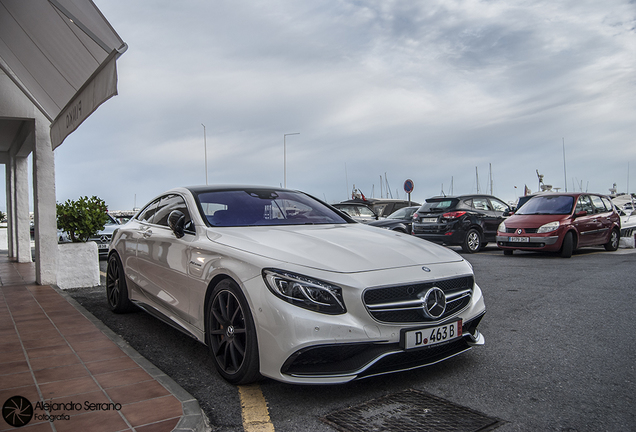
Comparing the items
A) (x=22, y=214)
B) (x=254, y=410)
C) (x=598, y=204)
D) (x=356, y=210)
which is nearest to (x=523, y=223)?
(x=598, y=204)

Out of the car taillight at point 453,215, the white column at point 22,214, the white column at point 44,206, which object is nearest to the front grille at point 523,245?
the car taillight at point 453,215

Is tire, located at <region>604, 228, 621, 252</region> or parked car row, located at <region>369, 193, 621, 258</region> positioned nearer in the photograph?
parked car row, located at <region>369, 193, 621, 258</region>

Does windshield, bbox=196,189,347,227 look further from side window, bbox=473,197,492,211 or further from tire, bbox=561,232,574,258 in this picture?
side window, bbox=473,197,492,211

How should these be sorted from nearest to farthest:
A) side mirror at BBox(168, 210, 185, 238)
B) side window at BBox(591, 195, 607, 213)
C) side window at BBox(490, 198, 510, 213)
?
1. side mirror at BBox(168, 210, 185, 238)
2. side window at BBox(591, 195, 607, 213)
3. side window at BBox(490, 198, 510, 213)

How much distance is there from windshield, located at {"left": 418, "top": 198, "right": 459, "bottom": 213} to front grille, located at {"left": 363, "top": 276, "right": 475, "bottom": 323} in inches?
400

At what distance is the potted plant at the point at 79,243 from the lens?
24.4 feet

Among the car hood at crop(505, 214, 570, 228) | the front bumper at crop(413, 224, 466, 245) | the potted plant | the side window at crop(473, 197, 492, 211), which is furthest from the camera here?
the side window at crop(473, 197, 492, 211)

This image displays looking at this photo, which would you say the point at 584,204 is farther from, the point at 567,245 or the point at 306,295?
the point at 306,295

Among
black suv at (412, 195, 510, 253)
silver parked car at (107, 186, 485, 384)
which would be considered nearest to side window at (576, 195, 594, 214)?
black suv at (412, 195, 510, 253)

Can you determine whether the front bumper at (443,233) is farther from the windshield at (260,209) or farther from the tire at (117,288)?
the tire at (117,288)

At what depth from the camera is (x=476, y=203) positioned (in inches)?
527

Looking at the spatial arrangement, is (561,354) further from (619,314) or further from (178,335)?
(178,335)

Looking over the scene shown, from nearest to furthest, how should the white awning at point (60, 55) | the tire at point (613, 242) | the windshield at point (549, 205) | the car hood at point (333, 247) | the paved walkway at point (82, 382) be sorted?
the paved walkway at point (82, 382) → the car hood at point (333, 247) → the white awning at point (60, 55) → the windshield at point (549, 205) → the tire at point (613, 242)

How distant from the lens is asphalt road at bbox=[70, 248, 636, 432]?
2760 millimetres
